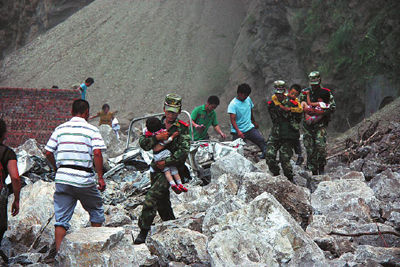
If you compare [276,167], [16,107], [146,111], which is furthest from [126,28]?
[276,167]

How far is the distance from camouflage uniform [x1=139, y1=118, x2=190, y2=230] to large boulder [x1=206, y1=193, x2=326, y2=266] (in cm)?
78

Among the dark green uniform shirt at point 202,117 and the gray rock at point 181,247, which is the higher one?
the dark green uniform shirt at point 202,117

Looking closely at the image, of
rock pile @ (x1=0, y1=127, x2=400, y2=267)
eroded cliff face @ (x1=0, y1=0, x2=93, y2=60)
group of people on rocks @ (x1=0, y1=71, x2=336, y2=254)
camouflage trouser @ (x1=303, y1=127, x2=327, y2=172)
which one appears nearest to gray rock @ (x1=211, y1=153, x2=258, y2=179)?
rock pile @ (x1=0, y1=127, x2=400, y2=267)

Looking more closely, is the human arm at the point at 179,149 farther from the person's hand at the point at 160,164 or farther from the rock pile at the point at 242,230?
the rock pile at the point at 242,230

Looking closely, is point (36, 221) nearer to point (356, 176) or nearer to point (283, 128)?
point (283, 128)

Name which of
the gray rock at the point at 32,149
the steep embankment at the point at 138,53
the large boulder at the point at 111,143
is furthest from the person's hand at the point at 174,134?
the steep embankment at the point at 138,53

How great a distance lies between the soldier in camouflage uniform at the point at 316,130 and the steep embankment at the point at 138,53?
14.5 metres

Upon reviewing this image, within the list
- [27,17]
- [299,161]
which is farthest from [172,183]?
Answer: [27,17]

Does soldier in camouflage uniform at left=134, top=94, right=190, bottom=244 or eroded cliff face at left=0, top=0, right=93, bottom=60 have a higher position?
eroded cliff face at left=0, top=0, right=93, bottom=60

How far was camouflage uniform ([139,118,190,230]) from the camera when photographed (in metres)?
4.31

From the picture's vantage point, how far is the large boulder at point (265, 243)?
3.39m

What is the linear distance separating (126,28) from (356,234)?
23998 millimetres

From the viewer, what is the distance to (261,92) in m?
19.1

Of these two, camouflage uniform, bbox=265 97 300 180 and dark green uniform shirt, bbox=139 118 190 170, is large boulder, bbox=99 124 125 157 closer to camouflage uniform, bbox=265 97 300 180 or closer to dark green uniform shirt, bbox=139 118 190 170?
camouflage uniform, bbox=265 97 300 180
